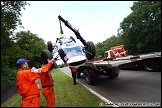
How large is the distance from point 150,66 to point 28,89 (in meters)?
11.1

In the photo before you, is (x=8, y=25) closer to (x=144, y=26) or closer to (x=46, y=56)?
(x=46, y=56)

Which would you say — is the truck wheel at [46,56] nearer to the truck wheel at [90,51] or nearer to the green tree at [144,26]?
the truck wheel at [90,51]

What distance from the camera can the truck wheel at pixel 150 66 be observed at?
13742 millimetres

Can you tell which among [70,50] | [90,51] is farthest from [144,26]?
[70,50]

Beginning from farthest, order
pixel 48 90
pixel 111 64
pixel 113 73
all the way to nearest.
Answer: pixel 113 73 < pixel 111 64 < pixel 48 90

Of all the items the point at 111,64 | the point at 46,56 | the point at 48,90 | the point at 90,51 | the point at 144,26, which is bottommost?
the point at 48,90

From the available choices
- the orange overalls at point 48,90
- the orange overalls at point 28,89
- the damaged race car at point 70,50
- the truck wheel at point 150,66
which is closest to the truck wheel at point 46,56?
the damaged race car at point 70,50

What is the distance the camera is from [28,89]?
16.1 feet

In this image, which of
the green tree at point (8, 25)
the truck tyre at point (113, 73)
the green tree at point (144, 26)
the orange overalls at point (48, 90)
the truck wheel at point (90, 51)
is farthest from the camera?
the green tree at point (144, 26)

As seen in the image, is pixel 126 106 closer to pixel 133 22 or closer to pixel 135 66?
pixel 135 66

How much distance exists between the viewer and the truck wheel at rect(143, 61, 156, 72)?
13.7 m

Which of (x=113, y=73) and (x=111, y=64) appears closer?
(x=111, y=64)

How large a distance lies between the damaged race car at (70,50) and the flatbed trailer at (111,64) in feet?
4.06

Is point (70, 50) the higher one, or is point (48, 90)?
point (70, 50)
